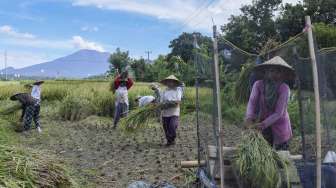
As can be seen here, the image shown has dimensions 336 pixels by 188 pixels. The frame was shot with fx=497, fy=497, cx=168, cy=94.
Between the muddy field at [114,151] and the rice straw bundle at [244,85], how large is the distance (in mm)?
1375

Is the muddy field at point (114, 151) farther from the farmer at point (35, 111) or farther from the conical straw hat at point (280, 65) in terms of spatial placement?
the conical straw hat at point (280, 65)

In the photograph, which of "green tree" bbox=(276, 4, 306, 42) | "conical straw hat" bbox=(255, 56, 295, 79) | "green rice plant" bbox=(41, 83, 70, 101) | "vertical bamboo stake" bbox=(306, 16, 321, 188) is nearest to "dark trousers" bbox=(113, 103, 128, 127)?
"conical straw hat" bbox=(255, 56, 295, 79)

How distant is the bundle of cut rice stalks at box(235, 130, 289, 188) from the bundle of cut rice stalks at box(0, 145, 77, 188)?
1682 millimetres

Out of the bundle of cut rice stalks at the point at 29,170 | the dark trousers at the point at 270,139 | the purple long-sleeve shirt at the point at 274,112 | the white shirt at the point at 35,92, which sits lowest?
the bundle of cut rice stalks at the point at 29,170

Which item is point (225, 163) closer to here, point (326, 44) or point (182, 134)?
point (182, 134)

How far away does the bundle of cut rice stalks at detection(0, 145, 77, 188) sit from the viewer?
4.07 m

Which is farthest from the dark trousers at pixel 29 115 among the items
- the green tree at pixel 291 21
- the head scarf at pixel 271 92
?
the green tree at pixel 291 21

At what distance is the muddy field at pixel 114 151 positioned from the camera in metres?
6.54

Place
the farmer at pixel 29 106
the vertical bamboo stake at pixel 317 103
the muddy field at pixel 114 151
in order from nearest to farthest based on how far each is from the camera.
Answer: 1. the vertical bamboo stake at pixel 317 103
2. the muddy field at pixel 114 151
3. the farmer at pixel 29 106

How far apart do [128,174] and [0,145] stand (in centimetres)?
252

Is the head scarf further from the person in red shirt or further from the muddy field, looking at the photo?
the person in red shirt

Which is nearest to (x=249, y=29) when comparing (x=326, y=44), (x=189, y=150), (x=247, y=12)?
(x=247, y=12)

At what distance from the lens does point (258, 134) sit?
4.13 metres

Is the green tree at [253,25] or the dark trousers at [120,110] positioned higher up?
the green tree at [253,25]
